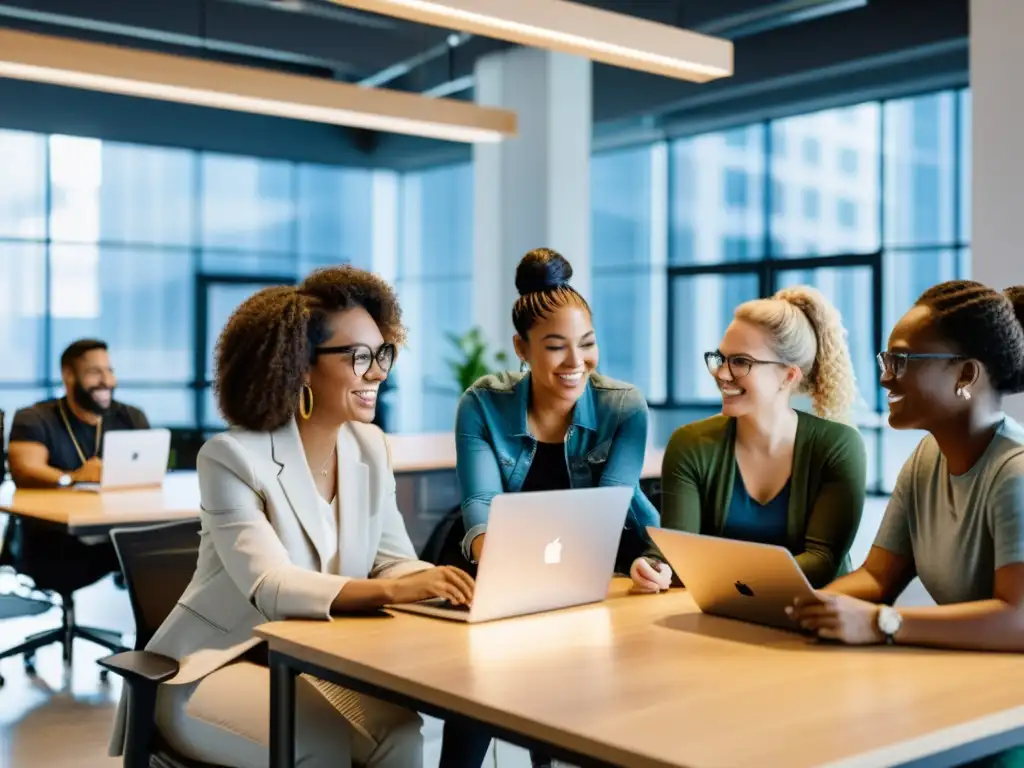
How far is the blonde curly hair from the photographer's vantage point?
2740 millimetres

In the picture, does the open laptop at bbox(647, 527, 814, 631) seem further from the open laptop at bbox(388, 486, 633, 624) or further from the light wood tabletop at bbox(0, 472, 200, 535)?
the light wood tabletop at bbox(0, 472, 200, 535)

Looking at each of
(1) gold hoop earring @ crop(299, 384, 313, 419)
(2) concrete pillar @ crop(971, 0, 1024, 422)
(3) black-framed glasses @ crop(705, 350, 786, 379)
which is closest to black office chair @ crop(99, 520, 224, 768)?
(1) gold hoop earring @ crop(299, 384, 313, 419)

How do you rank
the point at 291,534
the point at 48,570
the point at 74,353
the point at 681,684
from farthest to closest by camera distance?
the point at 74,353
the point at 48,570
the point at 291,534
the point at 681,684

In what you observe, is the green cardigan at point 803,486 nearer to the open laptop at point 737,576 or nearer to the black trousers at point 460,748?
the open laptop at point 737,576

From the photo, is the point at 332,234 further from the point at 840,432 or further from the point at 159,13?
the point at 840,432

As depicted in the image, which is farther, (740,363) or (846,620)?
(740,363)

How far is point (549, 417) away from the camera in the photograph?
2.87m

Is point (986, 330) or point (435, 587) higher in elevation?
point (986, 330)

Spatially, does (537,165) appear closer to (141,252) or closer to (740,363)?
(141,252)

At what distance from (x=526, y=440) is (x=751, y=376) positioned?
0.56 metres

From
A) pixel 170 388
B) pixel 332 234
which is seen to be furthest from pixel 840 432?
pixel 332 234

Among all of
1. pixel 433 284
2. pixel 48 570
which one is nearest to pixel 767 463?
pixel 48 570

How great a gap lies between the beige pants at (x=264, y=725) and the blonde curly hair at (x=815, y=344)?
1202 millimetres

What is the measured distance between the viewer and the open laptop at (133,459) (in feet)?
16.1
